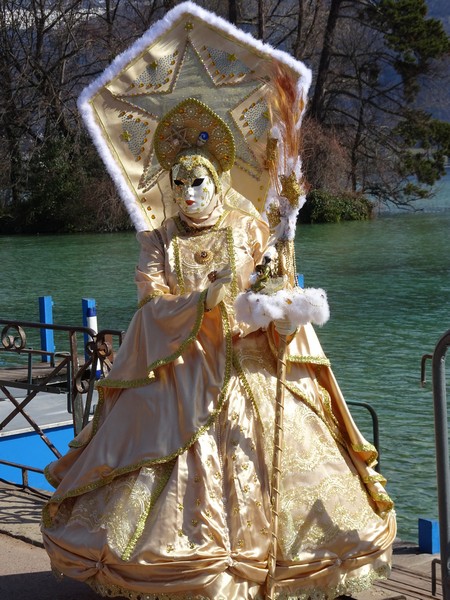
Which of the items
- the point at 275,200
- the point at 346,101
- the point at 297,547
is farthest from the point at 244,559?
the point at 346,101

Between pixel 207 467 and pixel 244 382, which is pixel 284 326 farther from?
pixel 207 467

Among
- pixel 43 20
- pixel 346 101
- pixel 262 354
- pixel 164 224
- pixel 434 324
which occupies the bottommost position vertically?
pixel 434 324

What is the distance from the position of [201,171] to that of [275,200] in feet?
1.17

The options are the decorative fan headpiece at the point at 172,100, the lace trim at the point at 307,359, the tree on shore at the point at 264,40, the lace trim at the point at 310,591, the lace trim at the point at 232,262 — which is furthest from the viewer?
the tree on shore at the point at 264,40

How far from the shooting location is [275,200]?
3.94 metres

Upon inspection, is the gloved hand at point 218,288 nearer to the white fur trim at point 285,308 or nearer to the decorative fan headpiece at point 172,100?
the white fur trim at point 285,308

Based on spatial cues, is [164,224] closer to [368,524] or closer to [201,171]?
[201,171]

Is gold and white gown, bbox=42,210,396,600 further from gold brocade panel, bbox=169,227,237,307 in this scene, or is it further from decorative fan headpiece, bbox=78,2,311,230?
decorative fan headpiece, bbox=78,2,311,230

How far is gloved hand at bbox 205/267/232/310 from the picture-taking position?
3.78 meters

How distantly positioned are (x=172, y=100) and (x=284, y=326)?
1.16 metres

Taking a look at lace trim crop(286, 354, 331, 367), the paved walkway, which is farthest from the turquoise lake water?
lace trim crop(286, 354, 331, 367)

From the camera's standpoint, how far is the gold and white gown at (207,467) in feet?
11.5

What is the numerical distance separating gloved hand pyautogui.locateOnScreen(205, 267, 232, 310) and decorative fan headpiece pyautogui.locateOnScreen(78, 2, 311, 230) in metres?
0.62

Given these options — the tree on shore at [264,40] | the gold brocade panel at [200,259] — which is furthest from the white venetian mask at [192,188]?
A: the tree on shore at [264,40]
